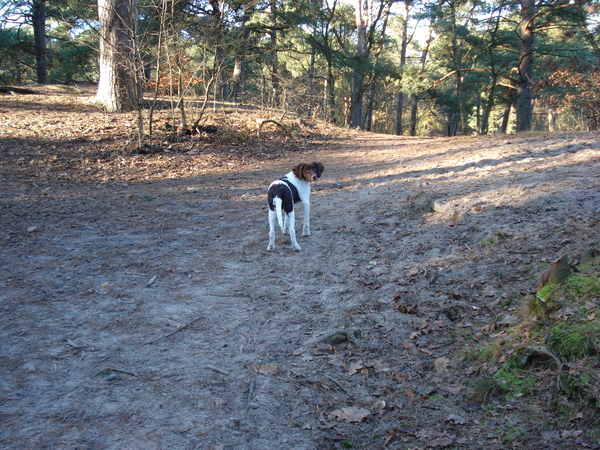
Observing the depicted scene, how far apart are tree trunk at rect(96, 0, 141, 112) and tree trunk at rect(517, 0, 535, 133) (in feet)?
44.9

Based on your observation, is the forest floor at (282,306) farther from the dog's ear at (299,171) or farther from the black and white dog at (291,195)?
the dog's ear at (299,171)

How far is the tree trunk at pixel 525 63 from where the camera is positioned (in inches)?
611

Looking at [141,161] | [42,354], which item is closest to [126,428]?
[42,354]

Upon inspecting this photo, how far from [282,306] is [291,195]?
2.15 metres

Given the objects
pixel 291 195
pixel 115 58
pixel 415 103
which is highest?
pixel 415 103

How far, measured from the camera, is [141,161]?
11.8 metres

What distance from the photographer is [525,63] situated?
16.0 metres

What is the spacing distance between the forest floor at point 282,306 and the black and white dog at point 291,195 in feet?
1.11

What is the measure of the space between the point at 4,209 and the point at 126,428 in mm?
6609

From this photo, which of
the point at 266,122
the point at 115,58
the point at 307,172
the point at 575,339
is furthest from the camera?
the point at 266,122

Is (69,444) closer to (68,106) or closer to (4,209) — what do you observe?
(4,209)

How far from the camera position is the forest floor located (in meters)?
2.92

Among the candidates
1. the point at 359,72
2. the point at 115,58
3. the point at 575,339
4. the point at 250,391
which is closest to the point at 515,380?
the point at 575,339

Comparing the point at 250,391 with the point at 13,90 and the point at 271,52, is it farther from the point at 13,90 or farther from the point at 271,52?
the point at 271,52
